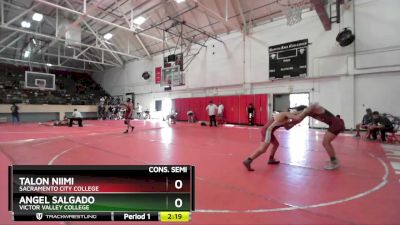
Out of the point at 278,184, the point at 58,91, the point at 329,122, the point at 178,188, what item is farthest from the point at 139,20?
the point at 178,188

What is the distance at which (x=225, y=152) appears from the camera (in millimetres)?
6094

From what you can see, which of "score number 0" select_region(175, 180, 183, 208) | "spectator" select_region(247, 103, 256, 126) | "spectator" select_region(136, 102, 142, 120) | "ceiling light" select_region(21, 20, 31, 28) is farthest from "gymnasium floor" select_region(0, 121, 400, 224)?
"spectator" select_region(136, 102, 142, 120)

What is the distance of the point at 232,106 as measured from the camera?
17.6 metres

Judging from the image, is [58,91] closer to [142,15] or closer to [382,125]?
[142,15]

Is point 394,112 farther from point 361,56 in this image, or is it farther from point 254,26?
point 254,26

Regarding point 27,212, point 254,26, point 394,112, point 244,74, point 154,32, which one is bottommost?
point 27,212

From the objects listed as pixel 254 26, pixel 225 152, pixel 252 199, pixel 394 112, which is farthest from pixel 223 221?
pixel 254 26

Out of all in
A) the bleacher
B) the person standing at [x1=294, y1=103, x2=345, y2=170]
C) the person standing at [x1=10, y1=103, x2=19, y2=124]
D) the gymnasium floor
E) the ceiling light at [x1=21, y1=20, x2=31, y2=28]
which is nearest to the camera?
the gymnasium floor

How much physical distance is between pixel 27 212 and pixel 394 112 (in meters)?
14.4
